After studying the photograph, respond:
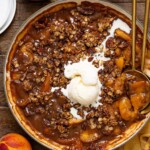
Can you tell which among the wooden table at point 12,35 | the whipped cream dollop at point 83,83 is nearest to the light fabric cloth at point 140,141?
the whipped cream dollop at point 83,83

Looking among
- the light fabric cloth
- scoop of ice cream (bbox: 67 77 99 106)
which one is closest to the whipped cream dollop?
scoop of ice cream (bbox: 67 77 99 106)

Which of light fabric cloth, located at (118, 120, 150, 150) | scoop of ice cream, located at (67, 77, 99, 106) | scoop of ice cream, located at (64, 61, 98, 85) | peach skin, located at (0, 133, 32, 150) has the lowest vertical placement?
light fabric cloth, located at (118, 120, 150, 150)

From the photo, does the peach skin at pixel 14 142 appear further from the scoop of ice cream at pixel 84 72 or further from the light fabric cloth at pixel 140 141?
the light fabric cloth at pixel 140 141

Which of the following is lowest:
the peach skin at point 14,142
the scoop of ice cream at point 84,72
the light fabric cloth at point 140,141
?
the light fabric cloth at point 140,141

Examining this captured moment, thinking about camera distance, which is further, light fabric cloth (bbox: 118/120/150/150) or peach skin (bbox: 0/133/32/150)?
light fabric cloth (bbox: 118/120/150/150)

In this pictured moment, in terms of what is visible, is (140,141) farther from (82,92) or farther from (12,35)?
(12,35)

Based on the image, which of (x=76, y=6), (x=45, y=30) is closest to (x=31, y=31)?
(x=45, y=30)

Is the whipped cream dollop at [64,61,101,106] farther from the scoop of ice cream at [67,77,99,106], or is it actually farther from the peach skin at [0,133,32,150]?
the peach skin at [0,133,32,150]
